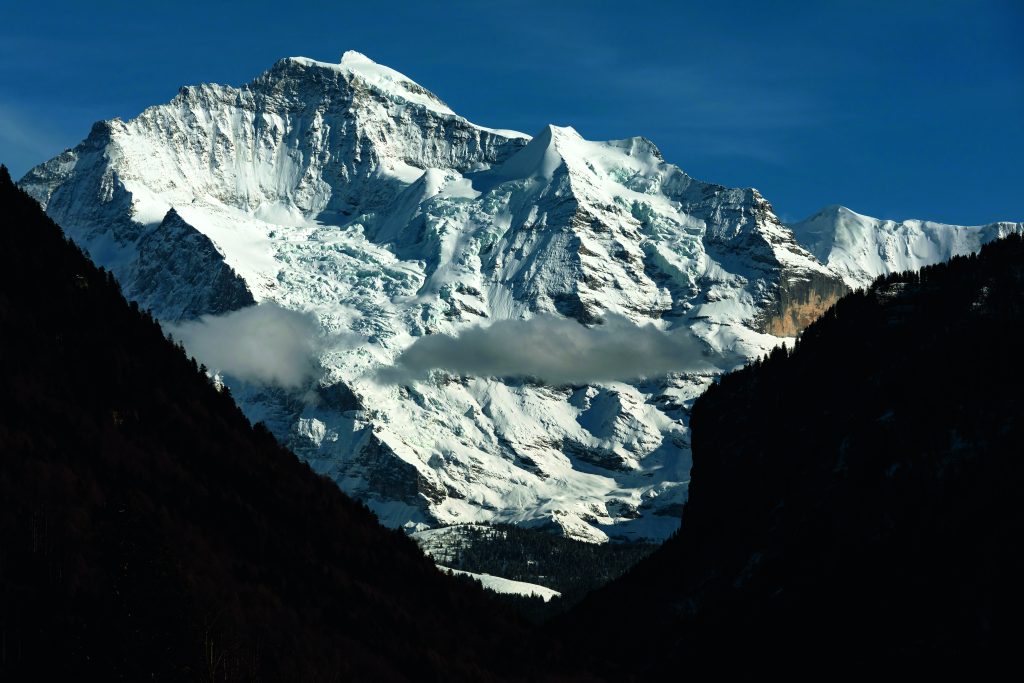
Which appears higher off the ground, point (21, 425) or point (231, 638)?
point (21, 425)

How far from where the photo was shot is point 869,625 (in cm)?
19488

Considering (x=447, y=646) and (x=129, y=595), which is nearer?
(x=129, y=595)

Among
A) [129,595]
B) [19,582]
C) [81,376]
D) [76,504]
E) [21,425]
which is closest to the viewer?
[129,595]

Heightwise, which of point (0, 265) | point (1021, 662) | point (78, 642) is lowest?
point (78, 642)

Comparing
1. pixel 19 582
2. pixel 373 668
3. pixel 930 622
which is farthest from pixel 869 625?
pixel 19 582

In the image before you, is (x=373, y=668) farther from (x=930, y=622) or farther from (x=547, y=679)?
(x=930, y=622)

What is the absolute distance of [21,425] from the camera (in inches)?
6353

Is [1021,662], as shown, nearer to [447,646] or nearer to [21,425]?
[447,646]

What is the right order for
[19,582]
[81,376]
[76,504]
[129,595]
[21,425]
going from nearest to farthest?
[129,595], [19,582], [76,504], [21,425], [81,376]

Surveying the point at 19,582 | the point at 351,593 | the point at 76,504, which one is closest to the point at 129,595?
the point at 19,582

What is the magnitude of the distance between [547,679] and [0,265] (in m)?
76.1

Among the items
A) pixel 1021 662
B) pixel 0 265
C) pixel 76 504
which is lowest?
pixel 76 504

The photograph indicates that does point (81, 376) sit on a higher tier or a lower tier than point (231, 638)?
higher

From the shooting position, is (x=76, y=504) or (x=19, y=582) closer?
(x=19, y=582)
